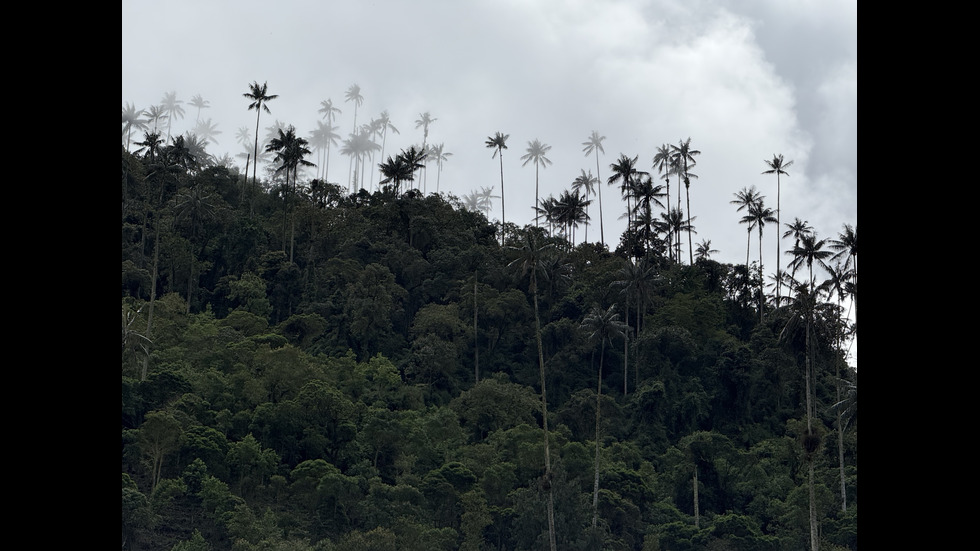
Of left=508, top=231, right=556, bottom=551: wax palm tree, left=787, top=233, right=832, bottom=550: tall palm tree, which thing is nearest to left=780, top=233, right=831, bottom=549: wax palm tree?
left=787, top=233, right=832, bottom=550: tall palm tree

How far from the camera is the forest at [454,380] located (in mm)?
50812

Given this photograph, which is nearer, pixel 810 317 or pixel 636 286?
pixel 810 317

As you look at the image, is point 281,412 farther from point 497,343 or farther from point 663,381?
point 663,381

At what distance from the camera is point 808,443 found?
53938 mm

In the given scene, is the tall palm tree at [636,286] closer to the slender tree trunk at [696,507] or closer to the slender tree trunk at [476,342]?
the slender tree trunk at [476,342]

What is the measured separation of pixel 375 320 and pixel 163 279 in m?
17.3

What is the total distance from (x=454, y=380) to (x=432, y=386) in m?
2.15

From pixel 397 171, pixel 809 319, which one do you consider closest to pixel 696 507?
pixel 809 319

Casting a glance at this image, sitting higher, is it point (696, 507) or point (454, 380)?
point (454, 380)

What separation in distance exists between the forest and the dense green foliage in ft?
0.50

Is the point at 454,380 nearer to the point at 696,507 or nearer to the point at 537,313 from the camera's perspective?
the point at 537,313

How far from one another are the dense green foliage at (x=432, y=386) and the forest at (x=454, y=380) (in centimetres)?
15

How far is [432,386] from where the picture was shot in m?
67.9

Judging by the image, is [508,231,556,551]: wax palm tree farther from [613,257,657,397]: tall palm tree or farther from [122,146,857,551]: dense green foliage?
[613,257,657,397]: tall palm tree
